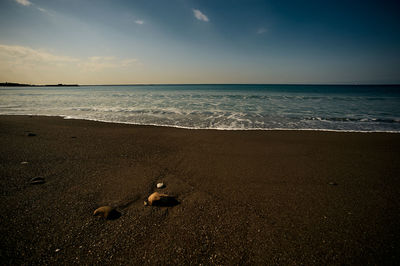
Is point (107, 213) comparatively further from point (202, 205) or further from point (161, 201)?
point (202, 205)

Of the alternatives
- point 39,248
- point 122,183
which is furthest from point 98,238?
point 122,183

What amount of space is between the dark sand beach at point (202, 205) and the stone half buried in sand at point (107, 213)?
0.07m

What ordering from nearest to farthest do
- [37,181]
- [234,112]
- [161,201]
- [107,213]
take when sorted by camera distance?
[107,213] < [161,201] < [37,181] < [234,112]

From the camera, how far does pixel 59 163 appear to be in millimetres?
3928

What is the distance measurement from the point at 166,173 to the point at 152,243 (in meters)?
1.78

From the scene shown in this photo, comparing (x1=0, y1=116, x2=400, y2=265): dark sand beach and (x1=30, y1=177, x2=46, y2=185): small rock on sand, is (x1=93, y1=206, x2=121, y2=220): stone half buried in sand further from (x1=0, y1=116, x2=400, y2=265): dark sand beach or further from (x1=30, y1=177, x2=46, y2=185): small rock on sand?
(x1=30, y1=177, x2=46, y2=185): small rock on sand

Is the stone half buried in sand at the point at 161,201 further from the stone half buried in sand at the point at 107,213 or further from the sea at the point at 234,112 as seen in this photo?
the sea at the point at 234,112

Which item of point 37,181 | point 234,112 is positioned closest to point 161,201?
point 37,181

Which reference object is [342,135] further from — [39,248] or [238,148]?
[39,248]

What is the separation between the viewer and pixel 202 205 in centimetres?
263

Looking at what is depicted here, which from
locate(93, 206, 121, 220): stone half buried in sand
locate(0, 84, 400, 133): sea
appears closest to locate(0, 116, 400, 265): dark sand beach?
locate(93, 206, 121, 220): stone half buried in sand

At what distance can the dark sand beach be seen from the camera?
6.04ft

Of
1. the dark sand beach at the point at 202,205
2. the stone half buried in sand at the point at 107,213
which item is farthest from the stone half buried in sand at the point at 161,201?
the stone half buried in sand at the point at 107,213

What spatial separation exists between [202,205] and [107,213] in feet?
4.67
